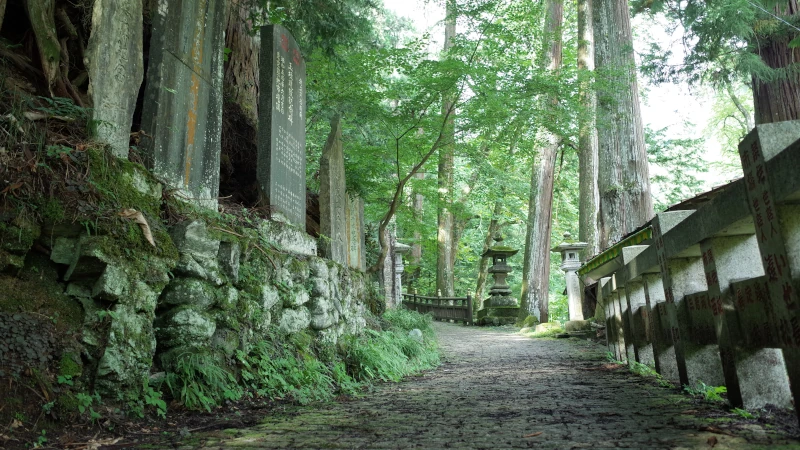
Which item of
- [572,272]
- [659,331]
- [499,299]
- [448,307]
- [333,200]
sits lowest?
[659,331]

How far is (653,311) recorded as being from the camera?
4910 millimetres

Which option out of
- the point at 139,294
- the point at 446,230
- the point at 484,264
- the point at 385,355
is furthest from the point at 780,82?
the point at 484,264

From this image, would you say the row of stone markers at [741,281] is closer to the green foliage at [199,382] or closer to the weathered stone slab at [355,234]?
the green foliage at [199,382]

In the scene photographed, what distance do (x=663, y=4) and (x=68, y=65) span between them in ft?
32.1

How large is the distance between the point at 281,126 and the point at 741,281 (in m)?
5.18

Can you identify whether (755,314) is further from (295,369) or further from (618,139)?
(618,139)

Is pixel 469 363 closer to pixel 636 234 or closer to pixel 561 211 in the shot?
pixel 636 234

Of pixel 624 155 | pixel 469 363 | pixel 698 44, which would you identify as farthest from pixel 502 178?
pixel 469 363

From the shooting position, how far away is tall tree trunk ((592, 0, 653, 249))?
1034 centimetres

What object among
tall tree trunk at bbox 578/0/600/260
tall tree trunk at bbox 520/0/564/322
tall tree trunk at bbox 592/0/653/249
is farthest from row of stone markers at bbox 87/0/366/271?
tall tree trunk at bbox 520/0/564/322

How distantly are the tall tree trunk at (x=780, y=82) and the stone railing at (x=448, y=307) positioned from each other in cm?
1299

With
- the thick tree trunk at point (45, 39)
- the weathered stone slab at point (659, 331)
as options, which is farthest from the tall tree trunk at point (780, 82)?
the thick tree trunk at point (45, 39)

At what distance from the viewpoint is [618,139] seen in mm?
10578

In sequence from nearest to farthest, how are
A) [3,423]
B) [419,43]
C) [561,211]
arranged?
[3,423] < [419,43] < [561,211]
